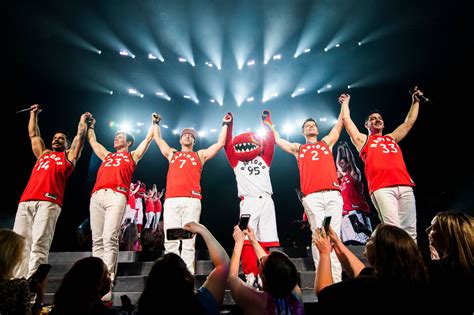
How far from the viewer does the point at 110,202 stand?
194 inches

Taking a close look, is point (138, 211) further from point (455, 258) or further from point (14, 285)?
point (455, 258)

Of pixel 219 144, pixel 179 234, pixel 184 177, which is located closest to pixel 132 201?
pixel 184 177

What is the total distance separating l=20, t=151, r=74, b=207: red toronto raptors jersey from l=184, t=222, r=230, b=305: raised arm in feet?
11.3

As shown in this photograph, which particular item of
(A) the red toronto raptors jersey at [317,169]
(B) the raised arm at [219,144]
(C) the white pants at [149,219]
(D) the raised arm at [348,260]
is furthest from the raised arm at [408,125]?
(C) the white pants at [149,219]

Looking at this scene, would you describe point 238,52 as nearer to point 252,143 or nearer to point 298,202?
point 252,143

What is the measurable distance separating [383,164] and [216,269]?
3.68 m

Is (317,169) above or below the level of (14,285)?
above

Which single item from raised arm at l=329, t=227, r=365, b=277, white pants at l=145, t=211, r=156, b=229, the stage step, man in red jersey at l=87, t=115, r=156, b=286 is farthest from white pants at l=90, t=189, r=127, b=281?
white pants at l=145, t=211, r=156, b=229

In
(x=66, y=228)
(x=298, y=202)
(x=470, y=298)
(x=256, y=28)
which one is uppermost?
(x=256, y=28)

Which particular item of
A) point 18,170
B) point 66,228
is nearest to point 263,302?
point 18,170

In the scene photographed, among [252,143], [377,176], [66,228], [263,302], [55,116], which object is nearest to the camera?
[263,302]

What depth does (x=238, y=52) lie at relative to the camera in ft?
32.4

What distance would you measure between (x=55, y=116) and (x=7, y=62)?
171cm

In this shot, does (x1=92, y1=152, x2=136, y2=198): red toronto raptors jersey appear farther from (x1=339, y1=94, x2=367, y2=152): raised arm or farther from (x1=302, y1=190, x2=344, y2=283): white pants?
(x1=339, y1=94, x2=367, y2=152): raised arm
